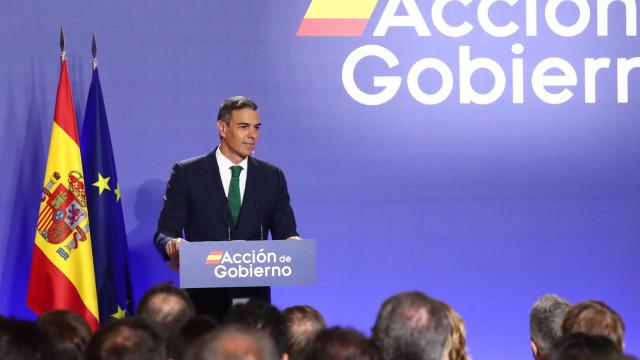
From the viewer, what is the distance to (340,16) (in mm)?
6633

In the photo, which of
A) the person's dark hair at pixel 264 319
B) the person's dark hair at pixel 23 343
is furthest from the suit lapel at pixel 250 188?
the person's dark hair at pixel 23 343

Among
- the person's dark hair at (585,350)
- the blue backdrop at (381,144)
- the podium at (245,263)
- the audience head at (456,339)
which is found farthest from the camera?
the blue backdrop at (381,144)

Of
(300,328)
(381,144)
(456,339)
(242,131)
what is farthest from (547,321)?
(381,144)

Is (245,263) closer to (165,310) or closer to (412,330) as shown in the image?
(165,310)

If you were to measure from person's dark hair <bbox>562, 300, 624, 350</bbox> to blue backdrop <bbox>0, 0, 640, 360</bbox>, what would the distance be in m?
3.12

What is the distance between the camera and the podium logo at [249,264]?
4.24 metres

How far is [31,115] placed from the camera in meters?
6.47

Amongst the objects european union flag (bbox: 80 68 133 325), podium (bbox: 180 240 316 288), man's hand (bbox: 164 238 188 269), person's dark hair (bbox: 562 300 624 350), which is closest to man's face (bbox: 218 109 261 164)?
man's hand (bbox: 164 238 188 269)

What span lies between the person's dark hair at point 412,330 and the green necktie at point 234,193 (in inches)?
76.3

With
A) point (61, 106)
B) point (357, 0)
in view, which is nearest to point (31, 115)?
point (61, 106)

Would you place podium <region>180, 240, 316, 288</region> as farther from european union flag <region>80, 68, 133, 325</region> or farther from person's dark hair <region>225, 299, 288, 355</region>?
european union flag <region>80, 68, 133, 325</region>

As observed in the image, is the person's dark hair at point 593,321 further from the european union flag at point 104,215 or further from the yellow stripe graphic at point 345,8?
the yellow stripe graphic at point 345,8

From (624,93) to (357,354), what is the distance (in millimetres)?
4713

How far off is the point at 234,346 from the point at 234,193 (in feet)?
9.04
